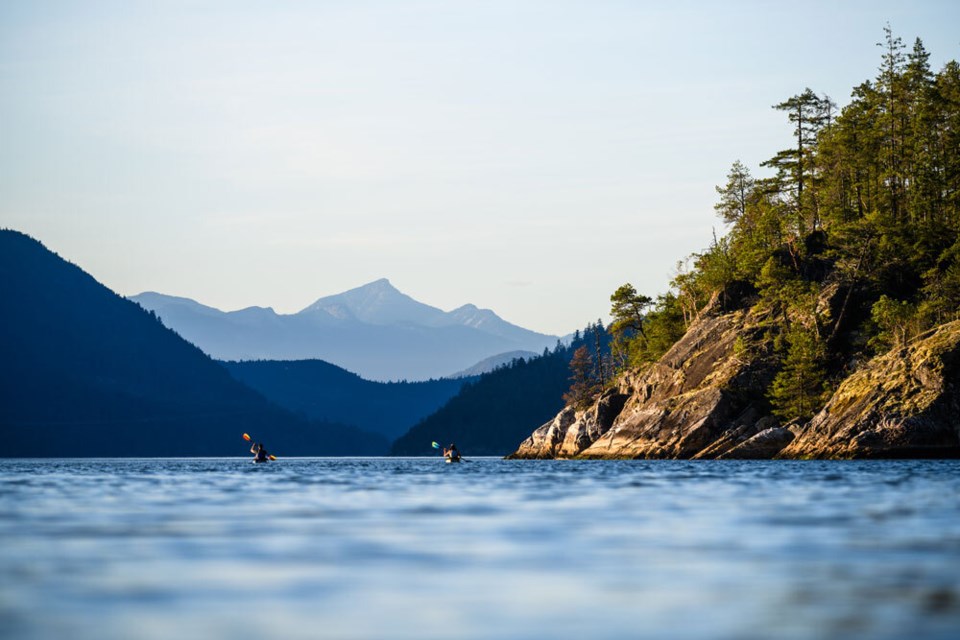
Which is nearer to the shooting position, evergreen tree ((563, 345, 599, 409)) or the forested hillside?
the forested hillside

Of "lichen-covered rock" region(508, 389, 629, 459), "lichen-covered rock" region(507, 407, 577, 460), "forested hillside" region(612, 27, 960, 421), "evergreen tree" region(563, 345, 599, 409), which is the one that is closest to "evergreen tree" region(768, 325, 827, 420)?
"forested hillside" region(612, 27, 960, 421)

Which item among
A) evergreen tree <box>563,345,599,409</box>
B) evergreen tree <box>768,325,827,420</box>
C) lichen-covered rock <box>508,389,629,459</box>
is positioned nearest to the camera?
evergreen tree <box>768,325,827,420</box>

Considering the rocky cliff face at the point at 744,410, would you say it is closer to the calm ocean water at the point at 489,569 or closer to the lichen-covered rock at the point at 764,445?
the lichen-covered rock at the point at 764,445

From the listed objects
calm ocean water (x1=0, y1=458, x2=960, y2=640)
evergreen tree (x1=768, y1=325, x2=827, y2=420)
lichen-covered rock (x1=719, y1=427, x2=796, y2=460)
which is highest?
evergreen tree (x1=768, y1=325, x2=827, y2=420)

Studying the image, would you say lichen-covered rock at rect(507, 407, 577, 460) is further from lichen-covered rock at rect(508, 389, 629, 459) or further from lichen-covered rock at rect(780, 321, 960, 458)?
lichen-covered rock at rect(780, 321, 960, 458)

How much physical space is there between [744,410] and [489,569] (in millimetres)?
106694

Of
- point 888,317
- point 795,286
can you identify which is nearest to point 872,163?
point 795,286

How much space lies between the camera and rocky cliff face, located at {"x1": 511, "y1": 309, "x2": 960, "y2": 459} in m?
97.6

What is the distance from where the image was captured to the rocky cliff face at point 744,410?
97.6 m

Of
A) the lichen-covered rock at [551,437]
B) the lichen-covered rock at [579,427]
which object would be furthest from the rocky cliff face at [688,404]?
the lichen-covered rock at [551,437]

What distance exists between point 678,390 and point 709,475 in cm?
7040

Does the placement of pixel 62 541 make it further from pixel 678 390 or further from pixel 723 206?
pixel 723 206

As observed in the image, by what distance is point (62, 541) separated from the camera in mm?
28422

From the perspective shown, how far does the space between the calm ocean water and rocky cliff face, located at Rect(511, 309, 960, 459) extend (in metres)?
58.5
